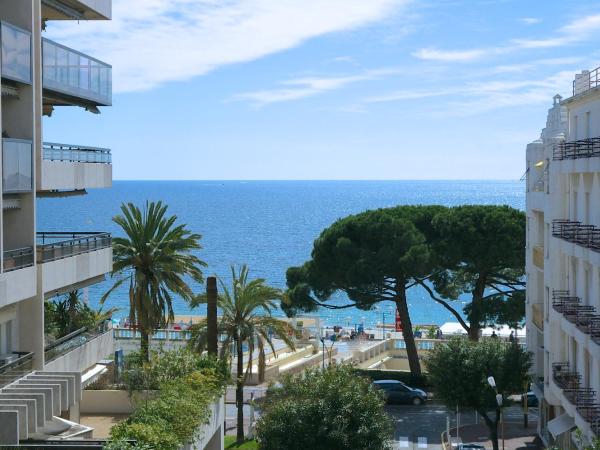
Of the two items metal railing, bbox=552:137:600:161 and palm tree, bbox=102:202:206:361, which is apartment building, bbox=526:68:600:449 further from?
palm tree, bbox=102:202:206:361

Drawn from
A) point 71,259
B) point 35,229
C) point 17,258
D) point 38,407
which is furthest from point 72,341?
point 38,407

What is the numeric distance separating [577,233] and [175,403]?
15604mm

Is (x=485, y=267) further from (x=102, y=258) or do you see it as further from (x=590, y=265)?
(x=102, y=258)

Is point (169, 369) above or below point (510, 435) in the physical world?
above

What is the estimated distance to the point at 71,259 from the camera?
2642 cm

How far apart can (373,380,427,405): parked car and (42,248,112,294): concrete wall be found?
22342mm

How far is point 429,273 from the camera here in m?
55.4

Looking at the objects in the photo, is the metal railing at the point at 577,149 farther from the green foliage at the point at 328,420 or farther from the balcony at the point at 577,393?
the green foliage at the point at 328,420

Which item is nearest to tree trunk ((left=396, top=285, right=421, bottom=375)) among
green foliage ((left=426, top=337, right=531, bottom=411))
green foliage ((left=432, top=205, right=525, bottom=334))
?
green foliage ((left=432, top=205, right=525, bottom=334))

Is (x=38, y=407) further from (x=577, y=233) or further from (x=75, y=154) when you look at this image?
(x=577, y=233)

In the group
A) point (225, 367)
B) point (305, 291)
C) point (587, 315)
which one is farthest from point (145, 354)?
point (305, 291)

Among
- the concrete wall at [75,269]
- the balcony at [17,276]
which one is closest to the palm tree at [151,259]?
the concrete wall at [75,269]

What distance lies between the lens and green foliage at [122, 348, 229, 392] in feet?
93.7

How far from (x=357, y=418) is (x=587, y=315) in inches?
319
